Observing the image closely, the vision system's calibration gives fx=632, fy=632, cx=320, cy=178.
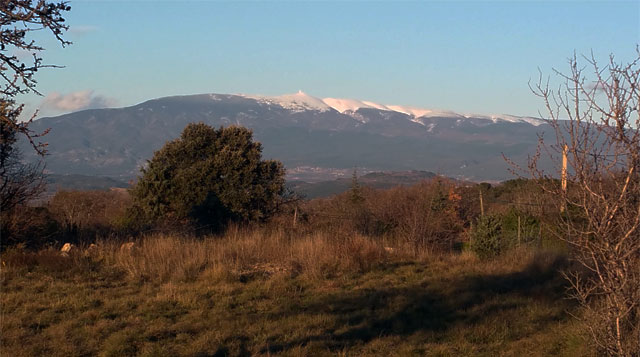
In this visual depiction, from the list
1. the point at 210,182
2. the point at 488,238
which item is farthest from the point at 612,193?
the point at 210,182

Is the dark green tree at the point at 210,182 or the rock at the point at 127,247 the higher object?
the dark green tree at the point at 210,182

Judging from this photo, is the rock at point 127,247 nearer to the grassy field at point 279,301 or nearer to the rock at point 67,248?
the grassy field at point 279,301

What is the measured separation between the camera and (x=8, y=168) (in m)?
12.7

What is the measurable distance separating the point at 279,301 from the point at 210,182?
9.61 metres

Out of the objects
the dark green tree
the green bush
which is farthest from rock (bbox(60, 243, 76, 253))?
the green bush

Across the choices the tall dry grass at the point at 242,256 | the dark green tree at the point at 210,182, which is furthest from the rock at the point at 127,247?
the dark green tree at the point at 210,182

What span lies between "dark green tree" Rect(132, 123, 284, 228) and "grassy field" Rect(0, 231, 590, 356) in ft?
16.4

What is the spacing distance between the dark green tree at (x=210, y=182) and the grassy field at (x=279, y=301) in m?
4.99

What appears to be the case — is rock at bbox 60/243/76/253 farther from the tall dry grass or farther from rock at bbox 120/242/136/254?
rock at bbox 120/242/136/254

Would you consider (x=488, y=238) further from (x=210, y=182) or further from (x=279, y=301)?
(x=210, y=182)

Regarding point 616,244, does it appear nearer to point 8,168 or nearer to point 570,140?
point 570,140

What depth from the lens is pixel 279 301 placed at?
891cm

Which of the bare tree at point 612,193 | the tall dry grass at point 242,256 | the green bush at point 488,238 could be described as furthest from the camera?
the green bush at point 488,238

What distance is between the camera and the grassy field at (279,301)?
7020mm
